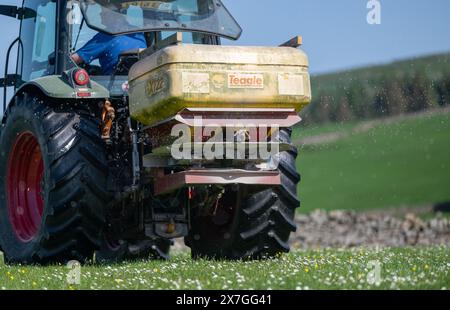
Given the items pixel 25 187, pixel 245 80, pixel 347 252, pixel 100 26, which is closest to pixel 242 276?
pixel 245 80

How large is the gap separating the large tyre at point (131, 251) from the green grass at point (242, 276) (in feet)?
4.60

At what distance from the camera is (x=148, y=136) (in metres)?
8.05

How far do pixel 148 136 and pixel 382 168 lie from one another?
45731 millimetres

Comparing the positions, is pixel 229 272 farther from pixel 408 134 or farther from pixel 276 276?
pixel 408 134

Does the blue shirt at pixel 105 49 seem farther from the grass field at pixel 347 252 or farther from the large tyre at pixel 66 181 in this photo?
the grass field at pixel 347 252

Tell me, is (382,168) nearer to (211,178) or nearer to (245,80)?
(211,178)

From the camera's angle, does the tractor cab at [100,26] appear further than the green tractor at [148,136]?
Yes

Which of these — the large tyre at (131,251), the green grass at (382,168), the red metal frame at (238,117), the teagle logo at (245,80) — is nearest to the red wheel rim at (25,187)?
the large tyre at (131,251)

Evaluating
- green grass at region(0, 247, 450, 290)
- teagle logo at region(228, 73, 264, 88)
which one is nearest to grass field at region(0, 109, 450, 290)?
green grass at region(0, 247, 450, 290)

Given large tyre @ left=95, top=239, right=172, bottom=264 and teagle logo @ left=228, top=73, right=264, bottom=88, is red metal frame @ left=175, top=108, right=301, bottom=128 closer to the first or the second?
teagle logo @ left=228, top=73, right=264, bottom=88

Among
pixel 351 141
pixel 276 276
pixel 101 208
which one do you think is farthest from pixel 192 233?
pixel 351 141

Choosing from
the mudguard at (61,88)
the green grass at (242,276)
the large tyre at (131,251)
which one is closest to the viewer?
the green grass at (242,276)

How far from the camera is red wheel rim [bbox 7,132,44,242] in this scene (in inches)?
360

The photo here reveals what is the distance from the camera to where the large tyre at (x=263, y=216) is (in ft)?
28.5
